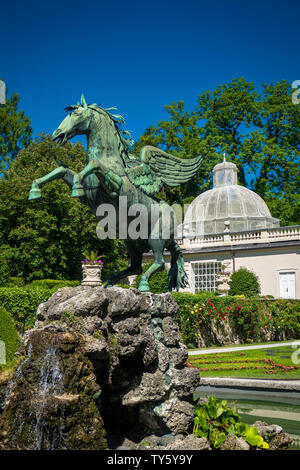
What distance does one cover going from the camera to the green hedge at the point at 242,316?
1627 cm

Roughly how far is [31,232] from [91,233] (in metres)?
3.06

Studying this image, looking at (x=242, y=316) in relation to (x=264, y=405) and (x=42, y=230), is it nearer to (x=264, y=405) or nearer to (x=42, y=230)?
(x=264, y=405)

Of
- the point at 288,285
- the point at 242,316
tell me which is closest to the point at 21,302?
the point at 242,316

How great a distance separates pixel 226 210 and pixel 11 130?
1615cm

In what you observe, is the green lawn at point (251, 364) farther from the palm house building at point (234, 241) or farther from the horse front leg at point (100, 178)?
the palm house building at point (234, 241)

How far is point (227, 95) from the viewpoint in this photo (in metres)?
34.8

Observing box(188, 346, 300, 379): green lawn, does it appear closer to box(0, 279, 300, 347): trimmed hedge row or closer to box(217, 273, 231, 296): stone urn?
box(0, 279, 300, 347): trimmed hedge row

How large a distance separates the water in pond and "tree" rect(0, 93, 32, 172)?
84.3 ft

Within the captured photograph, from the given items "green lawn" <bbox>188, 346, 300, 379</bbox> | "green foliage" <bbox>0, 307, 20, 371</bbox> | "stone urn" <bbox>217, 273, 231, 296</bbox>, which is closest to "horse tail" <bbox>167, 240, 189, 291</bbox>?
"green foliage" <bbox>0, 307, 20, 371</bbox>

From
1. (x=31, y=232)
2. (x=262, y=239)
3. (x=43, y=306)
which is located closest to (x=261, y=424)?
(x=43, y=306)

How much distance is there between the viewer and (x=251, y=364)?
462 inches

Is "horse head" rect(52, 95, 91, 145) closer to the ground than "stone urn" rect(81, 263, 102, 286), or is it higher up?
higher up

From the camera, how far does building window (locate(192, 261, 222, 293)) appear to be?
85.1 ft

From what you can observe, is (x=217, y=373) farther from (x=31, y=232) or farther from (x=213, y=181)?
(x=213, y=181)
